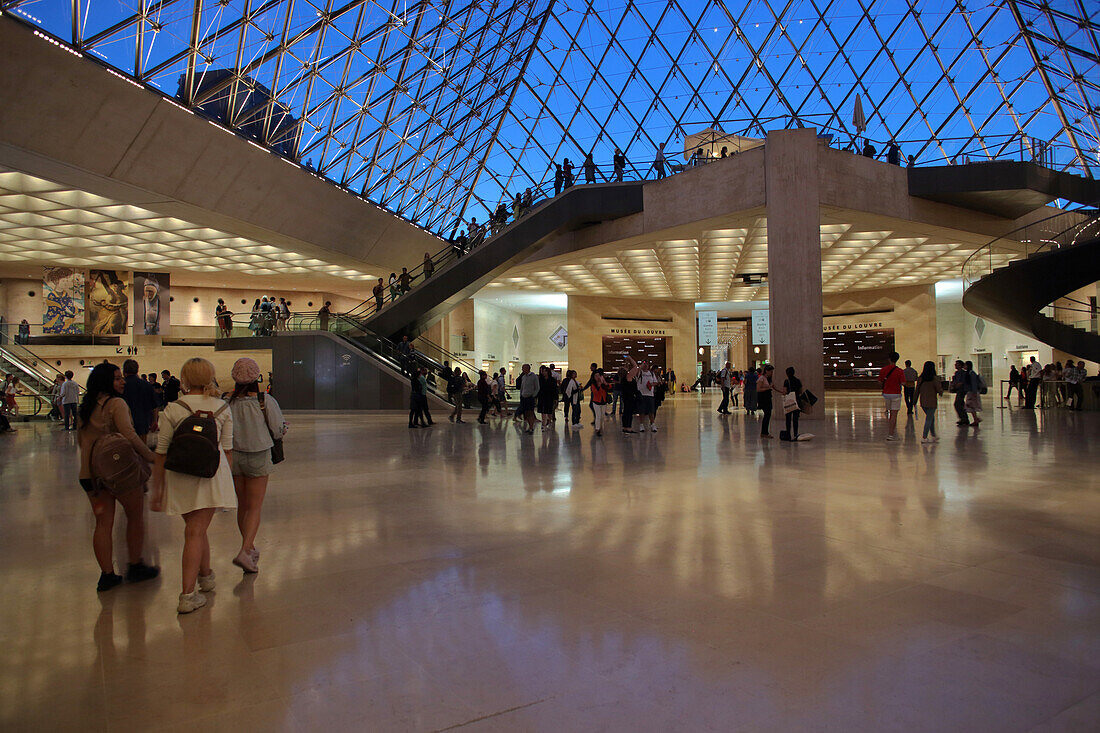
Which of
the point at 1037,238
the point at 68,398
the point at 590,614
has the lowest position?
the point at 590,614

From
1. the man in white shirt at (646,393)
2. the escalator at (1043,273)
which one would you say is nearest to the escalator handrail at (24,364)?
the man in white shirt at (646,393)

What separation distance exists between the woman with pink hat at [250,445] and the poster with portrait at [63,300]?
3924 cm

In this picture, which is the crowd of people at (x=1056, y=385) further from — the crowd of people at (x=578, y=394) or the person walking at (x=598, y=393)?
the person walking at (x=598, y=393)

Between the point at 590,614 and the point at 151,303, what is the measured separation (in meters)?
43.1

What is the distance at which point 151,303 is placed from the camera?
39875 mm

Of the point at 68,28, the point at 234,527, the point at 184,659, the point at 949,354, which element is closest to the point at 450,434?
the point at 234,527

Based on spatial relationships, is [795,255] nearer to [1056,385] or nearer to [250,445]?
[1056,385]

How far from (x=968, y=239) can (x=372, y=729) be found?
30.6 meters

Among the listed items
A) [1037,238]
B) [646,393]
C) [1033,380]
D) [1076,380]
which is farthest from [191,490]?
[1033,380]

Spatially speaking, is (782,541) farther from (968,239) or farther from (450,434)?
(968,239)

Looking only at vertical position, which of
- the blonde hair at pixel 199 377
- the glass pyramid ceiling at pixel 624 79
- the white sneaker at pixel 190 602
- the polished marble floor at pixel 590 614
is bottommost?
the polished marble floor at pixel 590 614

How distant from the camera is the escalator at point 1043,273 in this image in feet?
65.1

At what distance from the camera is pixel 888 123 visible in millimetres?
35406

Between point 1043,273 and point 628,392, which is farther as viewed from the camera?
point 1043,273
